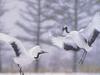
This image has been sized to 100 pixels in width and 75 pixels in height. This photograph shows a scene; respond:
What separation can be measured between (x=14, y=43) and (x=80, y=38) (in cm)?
48

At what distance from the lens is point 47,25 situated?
237 centimetres

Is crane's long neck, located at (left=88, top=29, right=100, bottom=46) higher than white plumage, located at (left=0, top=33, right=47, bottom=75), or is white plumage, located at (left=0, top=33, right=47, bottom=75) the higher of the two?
crane's long neck, located at (left=88, top=29, right=100, bottom=46)

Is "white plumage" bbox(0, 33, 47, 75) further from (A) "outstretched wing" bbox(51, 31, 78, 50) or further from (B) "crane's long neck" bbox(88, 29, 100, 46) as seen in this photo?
(B) "crane's long neck" bbox(88, 29, 100, 46)

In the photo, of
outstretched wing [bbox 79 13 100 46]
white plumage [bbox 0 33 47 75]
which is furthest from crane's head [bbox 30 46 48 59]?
outstretched wing [bbox 79 13 100 46]

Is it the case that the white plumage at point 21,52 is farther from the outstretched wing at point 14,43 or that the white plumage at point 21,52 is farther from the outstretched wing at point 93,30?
the outstretched wing at point 93,30

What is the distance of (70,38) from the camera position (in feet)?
7.77

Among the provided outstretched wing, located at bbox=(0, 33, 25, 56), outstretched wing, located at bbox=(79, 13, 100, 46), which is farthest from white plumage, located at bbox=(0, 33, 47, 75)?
outstretched wing, located at bbox=(79, 13, 100, 46)

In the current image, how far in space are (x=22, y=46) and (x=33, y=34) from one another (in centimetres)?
12

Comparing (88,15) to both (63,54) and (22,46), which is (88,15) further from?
(22,46)

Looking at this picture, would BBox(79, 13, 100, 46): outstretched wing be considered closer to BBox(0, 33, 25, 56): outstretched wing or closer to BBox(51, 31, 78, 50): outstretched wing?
→ BBox(51, 31, 78, 50): outstretched wing

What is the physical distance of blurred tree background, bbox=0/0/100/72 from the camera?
234cm

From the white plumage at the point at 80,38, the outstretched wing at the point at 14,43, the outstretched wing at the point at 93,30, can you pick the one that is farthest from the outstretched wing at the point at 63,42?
the outstretched wing at the point at 14,43

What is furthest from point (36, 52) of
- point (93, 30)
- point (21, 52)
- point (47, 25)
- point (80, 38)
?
point (93, 30)

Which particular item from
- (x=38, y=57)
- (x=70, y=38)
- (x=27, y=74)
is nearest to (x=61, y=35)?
(x=70, y=38)
